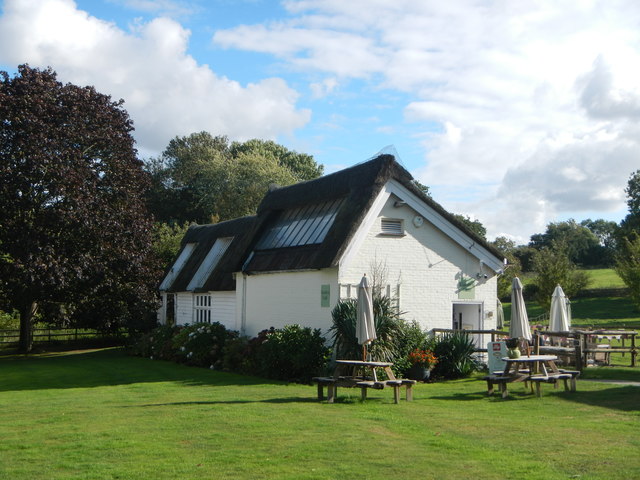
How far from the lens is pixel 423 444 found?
1010 cm

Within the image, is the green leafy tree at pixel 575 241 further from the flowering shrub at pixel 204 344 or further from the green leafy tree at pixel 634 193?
the flowering shrub at pixel 204 344

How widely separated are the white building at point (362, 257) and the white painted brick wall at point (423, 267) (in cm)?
3

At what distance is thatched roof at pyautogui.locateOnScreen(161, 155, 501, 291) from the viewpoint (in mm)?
19859

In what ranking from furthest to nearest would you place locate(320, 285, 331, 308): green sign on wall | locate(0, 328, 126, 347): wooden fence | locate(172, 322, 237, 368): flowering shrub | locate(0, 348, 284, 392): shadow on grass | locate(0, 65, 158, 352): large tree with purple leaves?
locate(0, 328, 126, 347): wooden fence, locate(0, 65, 158, 352): large tree with purple leaves, locate(172, 322, 237, 368): flowering shrub, locate(320, 285, 331, 308): green sign on wall, locate(0, 348, 284, 392): shadow on grass

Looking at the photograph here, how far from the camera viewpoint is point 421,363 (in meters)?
18.8

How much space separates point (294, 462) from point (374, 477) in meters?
1.22

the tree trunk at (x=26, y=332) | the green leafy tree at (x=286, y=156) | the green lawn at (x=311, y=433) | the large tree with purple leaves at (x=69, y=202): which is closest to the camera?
the green lawn at (x=311, y=433)

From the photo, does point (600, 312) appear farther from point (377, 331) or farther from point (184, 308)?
point (377, 331)

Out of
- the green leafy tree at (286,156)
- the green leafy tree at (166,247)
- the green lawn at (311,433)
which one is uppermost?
the green leafy tree at (286,156)

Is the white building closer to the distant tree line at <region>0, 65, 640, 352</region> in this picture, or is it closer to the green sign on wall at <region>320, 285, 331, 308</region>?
the green sign on wall at <region>320, 285, 331, 308</region>

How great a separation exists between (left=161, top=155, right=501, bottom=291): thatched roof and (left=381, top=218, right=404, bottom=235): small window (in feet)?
3.36

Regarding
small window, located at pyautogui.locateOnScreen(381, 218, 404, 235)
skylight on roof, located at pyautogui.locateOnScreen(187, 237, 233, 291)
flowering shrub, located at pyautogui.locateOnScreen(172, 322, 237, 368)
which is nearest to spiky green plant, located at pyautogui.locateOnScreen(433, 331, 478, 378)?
small window, located at pyautogui.locateOnScreen(381, 218, 404, 235)

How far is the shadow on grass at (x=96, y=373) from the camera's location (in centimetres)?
1947

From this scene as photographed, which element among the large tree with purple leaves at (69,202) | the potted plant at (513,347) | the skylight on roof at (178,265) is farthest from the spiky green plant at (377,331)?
the skylight on roof at (178,265)
